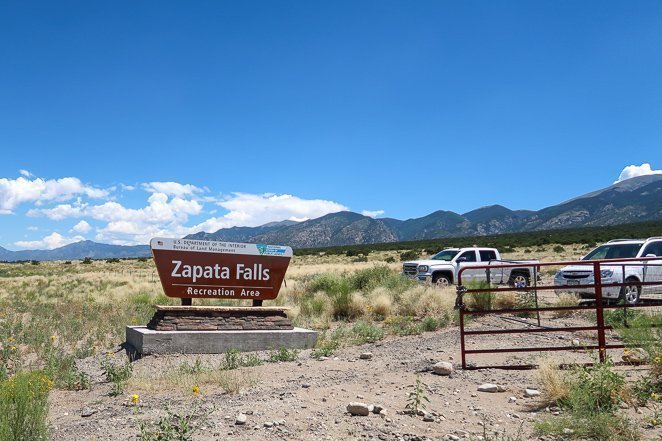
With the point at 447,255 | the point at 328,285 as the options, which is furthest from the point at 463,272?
the point at 328,285

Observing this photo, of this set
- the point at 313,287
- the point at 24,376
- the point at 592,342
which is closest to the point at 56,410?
the point at 24,376

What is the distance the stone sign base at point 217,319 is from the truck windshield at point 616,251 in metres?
10.2

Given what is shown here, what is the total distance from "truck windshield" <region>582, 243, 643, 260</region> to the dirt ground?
26.2 feet

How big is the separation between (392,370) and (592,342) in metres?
4.31

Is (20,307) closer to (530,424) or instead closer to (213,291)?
(213,291)

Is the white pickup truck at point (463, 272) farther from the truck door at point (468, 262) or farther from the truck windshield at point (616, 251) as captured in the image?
the truck windshield at point (616, 251)

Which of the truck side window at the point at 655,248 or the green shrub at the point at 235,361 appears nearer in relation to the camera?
the green shrub at the point at 235,361

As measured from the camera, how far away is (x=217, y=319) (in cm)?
1182

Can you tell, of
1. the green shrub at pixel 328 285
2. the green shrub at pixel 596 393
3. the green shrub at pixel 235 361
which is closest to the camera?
the green shrub at pixel 596 393

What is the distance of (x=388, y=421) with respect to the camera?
594cm

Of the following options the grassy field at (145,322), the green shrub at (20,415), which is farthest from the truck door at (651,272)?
the green shrub at (20,415)

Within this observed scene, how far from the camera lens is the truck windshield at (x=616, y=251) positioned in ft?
52.7

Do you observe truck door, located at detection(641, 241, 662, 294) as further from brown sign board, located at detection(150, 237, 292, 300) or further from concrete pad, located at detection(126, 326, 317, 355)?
brown sign board, located at detection(150, 237, 292, 300)

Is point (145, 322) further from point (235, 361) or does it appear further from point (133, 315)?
point (235, 361)
